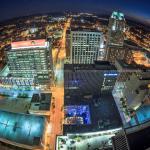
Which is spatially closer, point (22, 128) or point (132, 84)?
point (22, 128)

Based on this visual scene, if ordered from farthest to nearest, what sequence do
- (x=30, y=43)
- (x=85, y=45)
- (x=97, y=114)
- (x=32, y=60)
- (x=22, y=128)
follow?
(x=85, y=45)
(x=32, y=60)
(x=30, y=43)
(x=97, y=114)
(x=22, y=128)

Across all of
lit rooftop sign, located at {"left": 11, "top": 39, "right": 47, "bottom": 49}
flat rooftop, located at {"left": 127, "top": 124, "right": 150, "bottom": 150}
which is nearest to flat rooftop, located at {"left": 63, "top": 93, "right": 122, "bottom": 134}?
flat rooftop, located at {"left": 127, "top": 124, "right": 150, "bottom": 150}

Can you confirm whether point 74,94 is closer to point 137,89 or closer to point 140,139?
point 137,89

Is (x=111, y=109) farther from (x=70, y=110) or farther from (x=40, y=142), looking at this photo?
(x=40, y=142)

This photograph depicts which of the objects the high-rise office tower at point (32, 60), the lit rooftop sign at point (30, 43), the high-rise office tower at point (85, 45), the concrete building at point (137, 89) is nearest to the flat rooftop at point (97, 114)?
the concrete building at point (137, 89)

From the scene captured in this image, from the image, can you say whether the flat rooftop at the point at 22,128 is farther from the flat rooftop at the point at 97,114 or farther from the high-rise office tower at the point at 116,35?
the high-rise office tower at the point at 116,35

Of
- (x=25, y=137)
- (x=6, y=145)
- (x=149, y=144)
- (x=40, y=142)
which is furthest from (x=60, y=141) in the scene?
(x=149, y=144)

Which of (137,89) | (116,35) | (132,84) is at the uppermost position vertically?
(116,35)

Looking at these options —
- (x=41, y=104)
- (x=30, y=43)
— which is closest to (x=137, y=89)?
(x=41, y=104)

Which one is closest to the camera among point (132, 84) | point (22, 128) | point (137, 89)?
point (22, 128)
